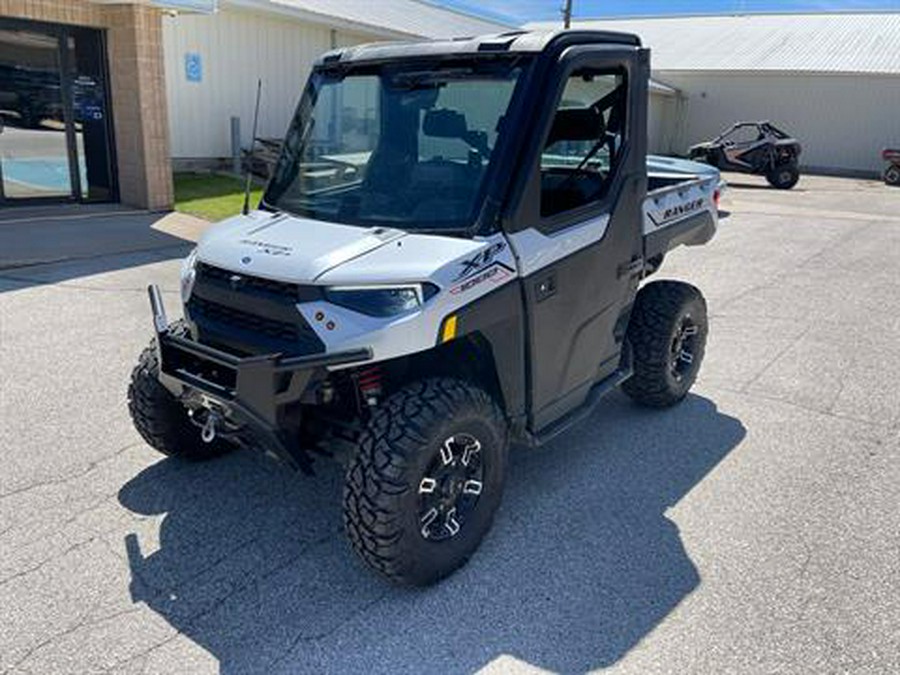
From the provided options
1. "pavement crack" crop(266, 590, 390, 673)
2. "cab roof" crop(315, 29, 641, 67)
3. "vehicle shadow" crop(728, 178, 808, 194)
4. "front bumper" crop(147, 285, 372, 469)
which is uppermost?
"cab roof" crop(315, 29, 641, 67)

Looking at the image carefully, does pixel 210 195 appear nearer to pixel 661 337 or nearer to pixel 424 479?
pixel 661 337

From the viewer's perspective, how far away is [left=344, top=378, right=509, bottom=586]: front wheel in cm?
276

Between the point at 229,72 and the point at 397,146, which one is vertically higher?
the point at 229,72

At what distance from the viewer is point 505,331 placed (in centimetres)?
310

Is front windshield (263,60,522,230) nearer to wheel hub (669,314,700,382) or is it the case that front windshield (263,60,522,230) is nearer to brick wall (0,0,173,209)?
wheel hub (669,314,700,382)

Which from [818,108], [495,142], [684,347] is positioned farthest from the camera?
[818,108]

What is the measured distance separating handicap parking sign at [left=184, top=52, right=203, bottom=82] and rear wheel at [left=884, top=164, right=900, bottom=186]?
21530mm

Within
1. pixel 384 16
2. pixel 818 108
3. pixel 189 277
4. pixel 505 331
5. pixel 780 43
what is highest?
pixel 780 43

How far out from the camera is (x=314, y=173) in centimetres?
364

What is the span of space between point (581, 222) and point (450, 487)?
4.51ft

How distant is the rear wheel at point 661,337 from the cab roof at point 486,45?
1.63m

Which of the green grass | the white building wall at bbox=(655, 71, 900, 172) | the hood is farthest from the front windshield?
the white building wall at bbox=(655, 71, 900, 172)

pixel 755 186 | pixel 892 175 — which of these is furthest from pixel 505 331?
pixel 892 175

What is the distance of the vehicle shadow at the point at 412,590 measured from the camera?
2.67 meters
